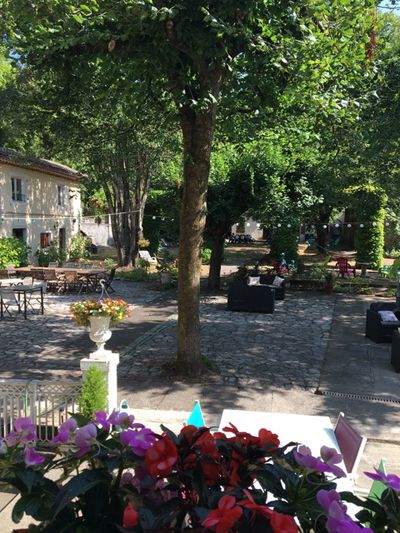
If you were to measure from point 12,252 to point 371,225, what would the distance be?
1933 centimetres

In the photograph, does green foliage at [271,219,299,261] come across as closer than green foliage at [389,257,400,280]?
No

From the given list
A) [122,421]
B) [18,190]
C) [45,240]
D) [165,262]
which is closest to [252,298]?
[165,262]

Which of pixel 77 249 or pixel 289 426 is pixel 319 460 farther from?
pixel 77 249

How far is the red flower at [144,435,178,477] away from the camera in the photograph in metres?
1.47

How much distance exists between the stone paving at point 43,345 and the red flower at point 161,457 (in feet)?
25.8

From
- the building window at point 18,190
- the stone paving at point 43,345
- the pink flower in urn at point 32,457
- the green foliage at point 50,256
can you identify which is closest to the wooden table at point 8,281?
the stone paving at point 43,345

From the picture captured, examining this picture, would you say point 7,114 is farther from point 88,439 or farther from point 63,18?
point 88,439

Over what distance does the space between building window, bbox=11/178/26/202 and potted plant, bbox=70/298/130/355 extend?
20661mm

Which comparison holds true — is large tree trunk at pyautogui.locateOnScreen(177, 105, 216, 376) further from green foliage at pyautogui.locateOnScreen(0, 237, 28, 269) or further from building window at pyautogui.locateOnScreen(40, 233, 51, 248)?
building window at pyautogui.locateOnScreen(40, 233, 51, 248)

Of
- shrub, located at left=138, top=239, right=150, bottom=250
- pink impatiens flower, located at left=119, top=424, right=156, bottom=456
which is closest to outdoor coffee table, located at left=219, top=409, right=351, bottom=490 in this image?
pink impatiens flower, located at left=119, top=424, right=156, bottom=456

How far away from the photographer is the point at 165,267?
68.8ft

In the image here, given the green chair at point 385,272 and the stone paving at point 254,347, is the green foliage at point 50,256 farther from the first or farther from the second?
the green chair at point 385,272

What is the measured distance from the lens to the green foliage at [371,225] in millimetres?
26094

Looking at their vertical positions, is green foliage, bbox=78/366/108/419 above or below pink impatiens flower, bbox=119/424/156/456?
below
